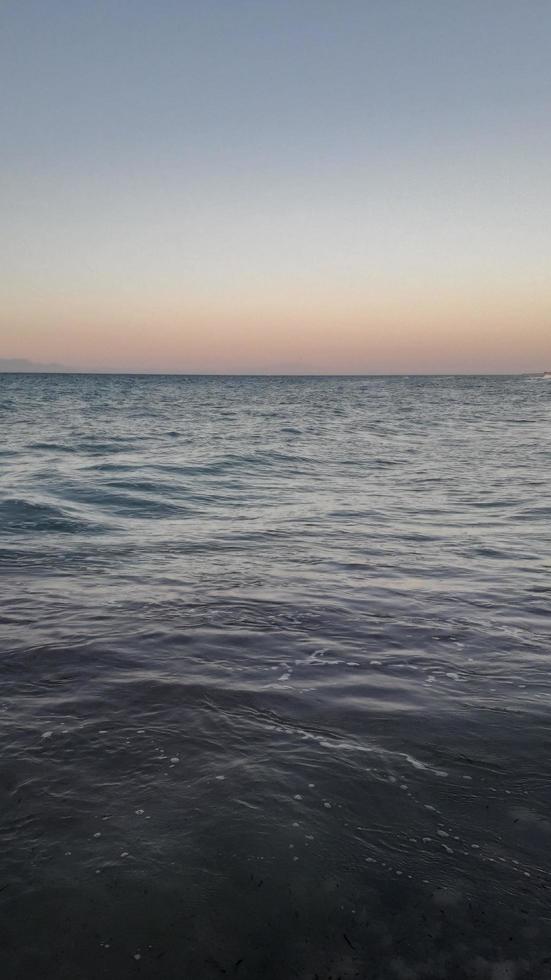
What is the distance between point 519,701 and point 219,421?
3843cm

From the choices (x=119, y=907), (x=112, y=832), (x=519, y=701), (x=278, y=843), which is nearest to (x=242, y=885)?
(x=278, y=843)

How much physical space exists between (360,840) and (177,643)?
3.05 m

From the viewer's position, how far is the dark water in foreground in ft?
9.18

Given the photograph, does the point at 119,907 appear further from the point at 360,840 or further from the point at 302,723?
the point at 302,723

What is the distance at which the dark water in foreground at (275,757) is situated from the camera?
2799mm

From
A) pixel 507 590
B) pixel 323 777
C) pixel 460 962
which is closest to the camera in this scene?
pixel 460 962

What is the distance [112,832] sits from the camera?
337cm

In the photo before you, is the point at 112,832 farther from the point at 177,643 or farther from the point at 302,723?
the point at 177,643

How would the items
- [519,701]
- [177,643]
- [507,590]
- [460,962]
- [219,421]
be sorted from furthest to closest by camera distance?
1. [219,421]
2. [507,590]
3. [177,643]
4. [519,701]
5. [460,962]

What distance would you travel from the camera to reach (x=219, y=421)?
42438 mm

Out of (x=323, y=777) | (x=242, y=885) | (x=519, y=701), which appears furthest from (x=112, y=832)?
(x=519, y=701)

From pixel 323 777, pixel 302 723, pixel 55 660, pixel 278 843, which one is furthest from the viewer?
pixel 55 660

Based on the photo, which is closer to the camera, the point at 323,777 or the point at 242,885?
the point at 242,885

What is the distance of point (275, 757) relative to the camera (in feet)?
13.5
